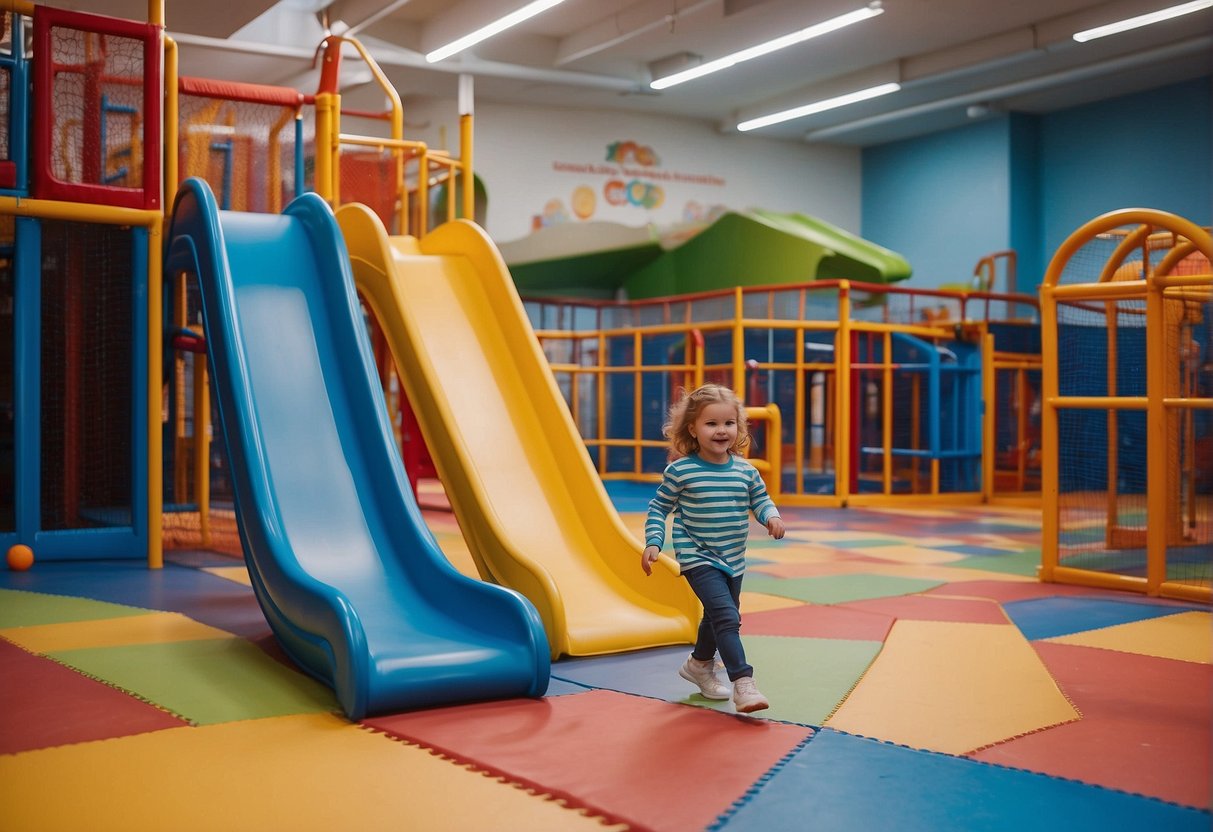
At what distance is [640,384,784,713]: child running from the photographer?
3879mm

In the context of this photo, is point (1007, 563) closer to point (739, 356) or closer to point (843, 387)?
point (843, 387)

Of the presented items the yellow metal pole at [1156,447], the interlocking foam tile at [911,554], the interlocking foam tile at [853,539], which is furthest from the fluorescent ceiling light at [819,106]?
the yellow metal pole at [1156,447]

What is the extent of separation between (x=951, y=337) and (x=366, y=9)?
8170 millimetres

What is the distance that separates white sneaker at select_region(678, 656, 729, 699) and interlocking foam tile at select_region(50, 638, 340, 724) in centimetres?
120

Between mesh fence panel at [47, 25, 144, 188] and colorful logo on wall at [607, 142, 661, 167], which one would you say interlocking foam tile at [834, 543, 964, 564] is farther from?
colorful logo on wall at [607, 142, 661, 167]

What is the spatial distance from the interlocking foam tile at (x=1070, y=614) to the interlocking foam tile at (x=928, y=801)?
7.14ft

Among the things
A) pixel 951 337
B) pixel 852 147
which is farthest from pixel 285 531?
pixel 852 147

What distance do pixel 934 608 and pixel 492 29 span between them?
10.9 m

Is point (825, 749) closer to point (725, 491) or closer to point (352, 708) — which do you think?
point (725, 491)

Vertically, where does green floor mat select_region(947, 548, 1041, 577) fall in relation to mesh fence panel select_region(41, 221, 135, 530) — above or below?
below

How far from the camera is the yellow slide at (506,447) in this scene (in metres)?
4.82

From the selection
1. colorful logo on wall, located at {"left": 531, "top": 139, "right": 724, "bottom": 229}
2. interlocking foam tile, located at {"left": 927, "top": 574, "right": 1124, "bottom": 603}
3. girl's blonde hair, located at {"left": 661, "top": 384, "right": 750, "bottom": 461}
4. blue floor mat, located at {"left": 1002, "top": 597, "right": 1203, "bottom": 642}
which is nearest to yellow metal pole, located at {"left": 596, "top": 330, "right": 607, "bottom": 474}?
colorful logo on wall, located at {"left": 531, "top": 139, "right": 724, "bottom": 229}

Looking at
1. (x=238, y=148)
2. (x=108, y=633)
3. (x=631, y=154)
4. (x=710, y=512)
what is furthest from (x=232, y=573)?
(x=631, y=154)

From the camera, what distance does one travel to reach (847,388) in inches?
460
